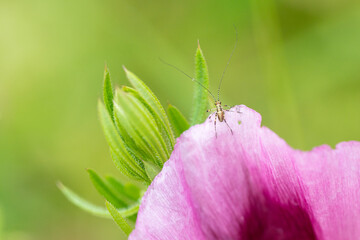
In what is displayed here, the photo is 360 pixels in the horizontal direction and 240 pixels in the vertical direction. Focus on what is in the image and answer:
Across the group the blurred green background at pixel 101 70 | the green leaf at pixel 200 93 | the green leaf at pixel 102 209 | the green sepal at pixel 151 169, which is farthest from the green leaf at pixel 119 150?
the blurred green background at pixel 101 70

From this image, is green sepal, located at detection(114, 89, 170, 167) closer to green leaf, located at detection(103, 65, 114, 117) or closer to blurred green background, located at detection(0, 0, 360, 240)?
green leaf, located at detection(103, 65, 114, 117)

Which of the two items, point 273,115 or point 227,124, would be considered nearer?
point 227,124

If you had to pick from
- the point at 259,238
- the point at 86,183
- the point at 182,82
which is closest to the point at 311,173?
the point at 259,238

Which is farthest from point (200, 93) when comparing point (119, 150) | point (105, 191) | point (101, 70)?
point (101, 70)

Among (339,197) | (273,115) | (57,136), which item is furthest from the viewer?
(57,136)

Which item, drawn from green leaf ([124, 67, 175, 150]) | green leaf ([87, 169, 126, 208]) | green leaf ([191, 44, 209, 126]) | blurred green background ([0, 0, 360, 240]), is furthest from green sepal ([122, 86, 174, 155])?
blurred green background ([0, 0, 360, 240])

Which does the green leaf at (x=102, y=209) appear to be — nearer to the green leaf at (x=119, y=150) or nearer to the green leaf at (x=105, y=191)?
the green leaf at (x=105, y=191)

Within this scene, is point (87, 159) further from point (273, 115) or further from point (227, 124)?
point (227, 124)

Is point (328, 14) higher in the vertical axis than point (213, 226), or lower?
higher
